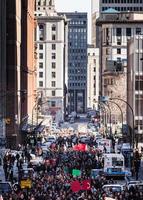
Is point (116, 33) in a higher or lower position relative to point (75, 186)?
higher

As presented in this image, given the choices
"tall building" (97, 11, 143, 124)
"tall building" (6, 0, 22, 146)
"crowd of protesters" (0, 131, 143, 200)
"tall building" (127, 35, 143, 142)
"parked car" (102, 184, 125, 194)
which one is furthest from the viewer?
"tall building" (97, 11, 143, 124)

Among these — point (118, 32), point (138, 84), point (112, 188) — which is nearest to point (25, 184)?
point (112, 188)

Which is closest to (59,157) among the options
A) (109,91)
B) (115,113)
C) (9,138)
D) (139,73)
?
(9,138)

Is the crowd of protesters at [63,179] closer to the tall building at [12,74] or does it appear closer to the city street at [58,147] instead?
the city street at [58,147]

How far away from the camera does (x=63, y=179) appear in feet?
149

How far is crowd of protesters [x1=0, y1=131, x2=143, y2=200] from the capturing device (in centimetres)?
3622

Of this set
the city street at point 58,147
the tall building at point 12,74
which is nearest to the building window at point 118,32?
the city street at point 58,147

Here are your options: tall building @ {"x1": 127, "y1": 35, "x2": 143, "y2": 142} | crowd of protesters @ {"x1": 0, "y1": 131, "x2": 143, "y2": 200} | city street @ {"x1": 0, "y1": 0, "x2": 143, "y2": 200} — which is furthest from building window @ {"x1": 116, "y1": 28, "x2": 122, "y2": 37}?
crowd of protesters @ {"x1": 0, "y1": 131, "x2": 143, "y2": 200}

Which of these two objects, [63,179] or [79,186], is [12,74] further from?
[79,186]

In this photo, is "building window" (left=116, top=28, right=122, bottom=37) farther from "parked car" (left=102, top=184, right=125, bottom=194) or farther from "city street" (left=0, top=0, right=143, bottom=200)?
"parked car" (left=102, top=184, right=125, bottom=194)

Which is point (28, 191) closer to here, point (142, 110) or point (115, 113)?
point (142, 110)

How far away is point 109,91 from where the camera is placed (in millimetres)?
152375

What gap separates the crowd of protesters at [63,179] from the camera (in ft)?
119

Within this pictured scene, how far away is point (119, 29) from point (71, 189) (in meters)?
141
